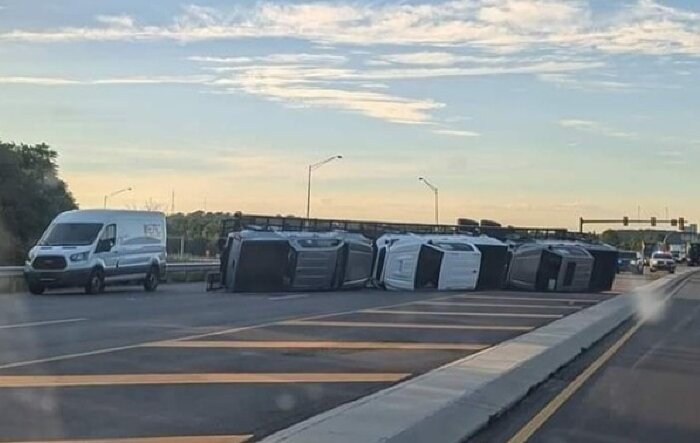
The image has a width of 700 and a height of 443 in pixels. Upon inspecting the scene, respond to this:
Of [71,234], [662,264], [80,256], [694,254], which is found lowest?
[694,254]

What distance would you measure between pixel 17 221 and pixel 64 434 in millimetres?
49807

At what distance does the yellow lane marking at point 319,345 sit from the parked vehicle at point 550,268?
26.5 m

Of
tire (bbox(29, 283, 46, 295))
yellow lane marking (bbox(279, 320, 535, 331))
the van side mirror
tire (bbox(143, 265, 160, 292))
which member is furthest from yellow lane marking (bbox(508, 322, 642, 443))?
tire (bbox(143, 265, 160, 292))

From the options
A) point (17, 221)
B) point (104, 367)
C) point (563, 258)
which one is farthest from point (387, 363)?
point (17, 221)

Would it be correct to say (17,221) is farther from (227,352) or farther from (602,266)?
(227,352)

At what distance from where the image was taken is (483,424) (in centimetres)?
1144

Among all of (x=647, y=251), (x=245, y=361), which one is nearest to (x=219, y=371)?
(x=245, y=361)

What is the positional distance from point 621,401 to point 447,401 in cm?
270

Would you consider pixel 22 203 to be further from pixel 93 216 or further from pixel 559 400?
pixel 559 400

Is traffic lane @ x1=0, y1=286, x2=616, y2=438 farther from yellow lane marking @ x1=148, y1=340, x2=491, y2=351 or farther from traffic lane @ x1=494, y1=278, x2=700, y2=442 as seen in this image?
traffic lane @ x1=494, y1=278, x2=700, y2=442

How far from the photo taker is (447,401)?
12.0 m

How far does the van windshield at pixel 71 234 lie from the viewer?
34.1 meters

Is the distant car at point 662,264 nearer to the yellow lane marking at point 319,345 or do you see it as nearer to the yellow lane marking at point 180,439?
the yellow lane marking at point 319,345

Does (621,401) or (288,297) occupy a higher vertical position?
(621,401)
